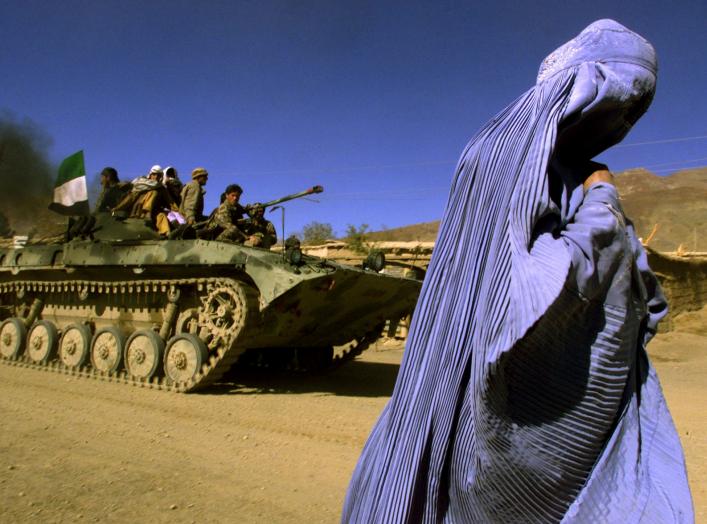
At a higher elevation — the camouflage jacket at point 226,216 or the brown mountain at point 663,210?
the brown mountain at point 663,210

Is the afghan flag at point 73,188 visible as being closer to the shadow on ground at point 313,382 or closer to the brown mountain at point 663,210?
the shadow on ground at point 313,382

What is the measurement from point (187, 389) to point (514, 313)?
21.1 feet

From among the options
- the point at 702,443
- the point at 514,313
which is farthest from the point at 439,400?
the point at 702,443

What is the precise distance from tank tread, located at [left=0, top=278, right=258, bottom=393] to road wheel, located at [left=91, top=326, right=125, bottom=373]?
94 mm

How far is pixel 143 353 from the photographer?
24.9 feet

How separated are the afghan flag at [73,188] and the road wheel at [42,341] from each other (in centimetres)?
168

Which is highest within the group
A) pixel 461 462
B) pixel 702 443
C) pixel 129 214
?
pixel 129 214

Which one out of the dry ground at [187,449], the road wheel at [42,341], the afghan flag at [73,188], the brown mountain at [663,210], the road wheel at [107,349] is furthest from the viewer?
the brown mountain at [663,210]

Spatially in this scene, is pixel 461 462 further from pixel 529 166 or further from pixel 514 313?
pixel 529 166

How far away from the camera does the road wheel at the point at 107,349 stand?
788 cm

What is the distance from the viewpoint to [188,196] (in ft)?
28.4

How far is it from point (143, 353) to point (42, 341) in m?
2.31

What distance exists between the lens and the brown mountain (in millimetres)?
39688

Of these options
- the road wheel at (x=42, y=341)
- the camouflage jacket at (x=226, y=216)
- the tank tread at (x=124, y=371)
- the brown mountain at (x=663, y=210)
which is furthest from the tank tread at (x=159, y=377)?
the brown mountain at (x=663, y=210)
